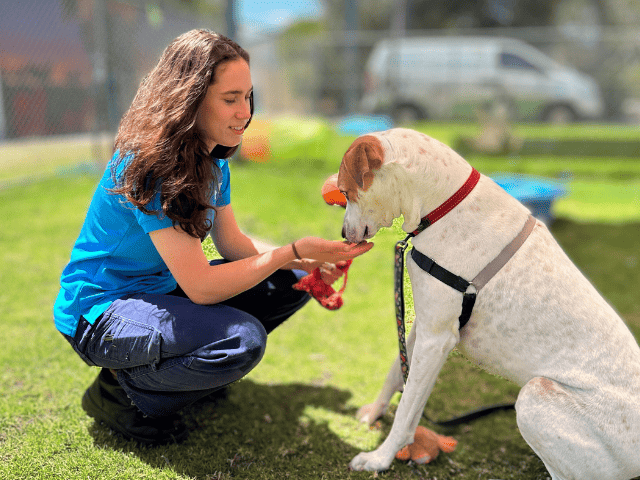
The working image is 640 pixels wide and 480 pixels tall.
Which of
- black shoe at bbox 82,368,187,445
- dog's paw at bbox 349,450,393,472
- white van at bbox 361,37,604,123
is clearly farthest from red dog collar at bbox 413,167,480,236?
white van at bbox 361,37,604,123

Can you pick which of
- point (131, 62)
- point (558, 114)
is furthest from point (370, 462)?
point (558, 114)

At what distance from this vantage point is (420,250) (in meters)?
1.92

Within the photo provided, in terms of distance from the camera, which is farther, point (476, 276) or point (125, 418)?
point (125, 418)

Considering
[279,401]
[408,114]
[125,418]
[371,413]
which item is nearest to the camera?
[125,418]

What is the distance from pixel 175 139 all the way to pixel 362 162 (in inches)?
26.6

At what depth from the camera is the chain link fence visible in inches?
291

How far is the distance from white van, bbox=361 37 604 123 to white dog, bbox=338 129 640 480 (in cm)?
948

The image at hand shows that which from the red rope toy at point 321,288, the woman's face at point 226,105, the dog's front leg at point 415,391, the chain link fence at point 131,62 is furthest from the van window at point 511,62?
the dog's front leg at point 415,391

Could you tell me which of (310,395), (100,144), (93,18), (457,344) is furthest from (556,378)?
(93,18)

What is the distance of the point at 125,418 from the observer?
221 cm

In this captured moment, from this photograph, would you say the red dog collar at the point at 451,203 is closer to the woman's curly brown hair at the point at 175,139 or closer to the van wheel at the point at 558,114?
the woman's curly brown hair at the point at 175,139

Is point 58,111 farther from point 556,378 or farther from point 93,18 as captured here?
point 556,378

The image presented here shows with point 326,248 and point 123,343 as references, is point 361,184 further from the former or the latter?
point 123,343

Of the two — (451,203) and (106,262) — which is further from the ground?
(451,203)
